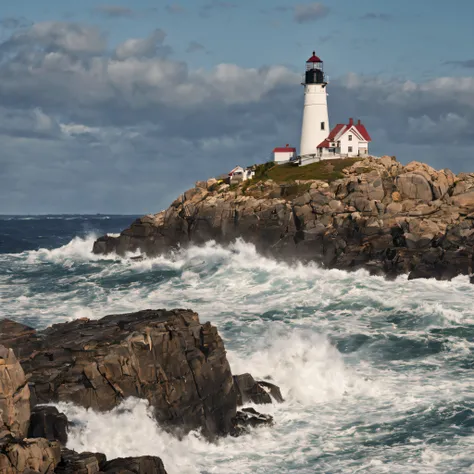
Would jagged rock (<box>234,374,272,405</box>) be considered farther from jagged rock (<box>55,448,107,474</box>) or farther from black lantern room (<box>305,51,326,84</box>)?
black lantern room (<box>305,51,326,84</box>)

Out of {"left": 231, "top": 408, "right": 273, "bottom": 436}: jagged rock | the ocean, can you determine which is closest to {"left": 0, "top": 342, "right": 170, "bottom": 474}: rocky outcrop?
the ocean

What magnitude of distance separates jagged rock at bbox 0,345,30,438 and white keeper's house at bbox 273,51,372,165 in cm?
7203

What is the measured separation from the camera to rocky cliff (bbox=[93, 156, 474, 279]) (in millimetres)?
57906

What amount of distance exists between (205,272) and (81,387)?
37602 millimetres

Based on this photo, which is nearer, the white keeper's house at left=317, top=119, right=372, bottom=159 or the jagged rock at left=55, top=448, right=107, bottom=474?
the jagged rock at left=55, top=448, right=107, bottom=474

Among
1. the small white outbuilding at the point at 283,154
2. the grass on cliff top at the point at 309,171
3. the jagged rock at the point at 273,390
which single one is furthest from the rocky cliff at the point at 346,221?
the jagged rock at the point at 273,390

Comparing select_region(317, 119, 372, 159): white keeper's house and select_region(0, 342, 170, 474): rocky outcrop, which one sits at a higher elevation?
select_region(317, 119, 372, 159): white keeper's house

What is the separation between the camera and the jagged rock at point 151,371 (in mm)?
26797

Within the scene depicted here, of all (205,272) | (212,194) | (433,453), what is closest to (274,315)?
(205,272)

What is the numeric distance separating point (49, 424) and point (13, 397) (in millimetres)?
2043

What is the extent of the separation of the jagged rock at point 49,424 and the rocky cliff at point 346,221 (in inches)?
1359

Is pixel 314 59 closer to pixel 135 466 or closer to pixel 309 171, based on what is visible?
pixel 309 171

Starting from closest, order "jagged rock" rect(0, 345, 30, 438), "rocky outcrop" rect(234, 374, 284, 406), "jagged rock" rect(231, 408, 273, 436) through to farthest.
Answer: "jagged rock" rect(0, 345, 30, 438) < "jagged rock" rect(231, 408, 273, 436) < "rocky outcrop" rect(234, 374, 284, 406)

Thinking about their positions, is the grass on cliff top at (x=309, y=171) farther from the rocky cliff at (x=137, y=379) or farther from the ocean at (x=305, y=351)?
the rocky cliff at (x=137, y=379)
